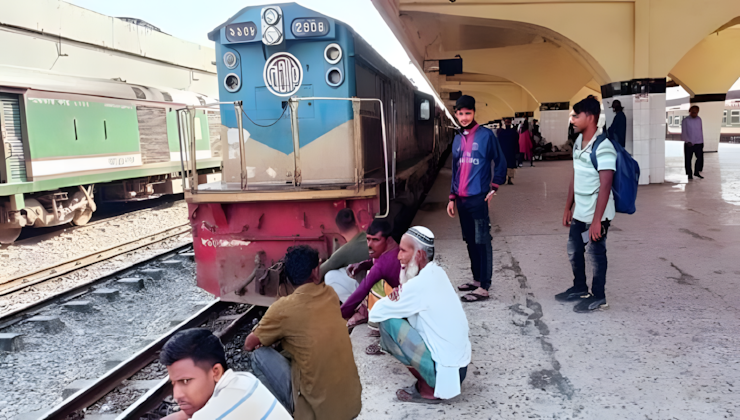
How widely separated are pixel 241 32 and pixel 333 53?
99cm

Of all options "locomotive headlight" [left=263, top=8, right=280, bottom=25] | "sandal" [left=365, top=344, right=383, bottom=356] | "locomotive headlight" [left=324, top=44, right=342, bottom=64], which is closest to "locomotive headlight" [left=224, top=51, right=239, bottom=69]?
"locomotive headlight" [left=263, top=8, right=280, bottom=25]

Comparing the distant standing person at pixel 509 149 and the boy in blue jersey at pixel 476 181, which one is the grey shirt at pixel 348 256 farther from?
the distant standing person at pixel 509 149

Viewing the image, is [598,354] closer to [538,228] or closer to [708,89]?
[538,228]

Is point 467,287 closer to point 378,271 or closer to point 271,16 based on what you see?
point 378,271

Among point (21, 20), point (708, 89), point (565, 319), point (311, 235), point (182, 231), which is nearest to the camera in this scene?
point (565, 319)

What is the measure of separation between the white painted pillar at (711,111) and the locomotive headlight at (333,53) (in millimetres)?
19220

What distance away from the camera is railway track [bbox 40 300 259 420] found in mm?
3811

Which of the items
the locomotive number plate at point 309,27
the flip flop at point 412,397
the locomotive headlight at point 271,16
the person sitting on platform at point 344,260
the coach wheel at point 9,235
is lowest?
the flip flop at point 412,397

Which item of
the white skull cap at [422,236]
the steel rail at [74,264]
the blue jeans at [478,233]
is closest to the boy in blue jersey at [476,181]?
the blue jeans at [478,233]

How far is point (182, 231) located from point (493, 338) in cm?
843

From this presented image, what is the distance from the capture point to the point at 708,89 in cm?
2003

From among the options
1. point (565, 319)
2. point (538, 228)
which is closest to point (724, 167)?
point (538, 228)

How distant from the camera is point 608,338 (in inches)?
148

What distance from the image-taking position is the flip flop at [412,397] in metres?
3.02
